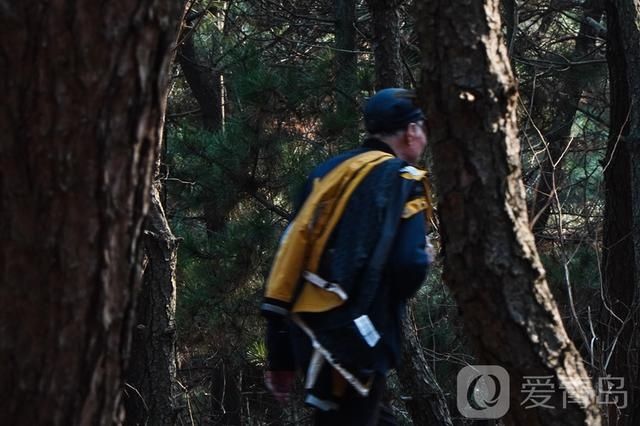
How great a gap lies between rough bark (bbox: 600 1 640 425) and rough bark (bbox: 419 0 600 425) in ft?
7.48

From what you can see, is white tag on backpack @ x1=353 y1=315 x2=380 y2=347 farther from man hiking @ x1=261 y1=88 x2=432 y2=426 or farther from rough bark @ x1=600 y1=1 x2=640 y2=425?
rough bark @ x1=600 y1=1 x2=640 y2=425

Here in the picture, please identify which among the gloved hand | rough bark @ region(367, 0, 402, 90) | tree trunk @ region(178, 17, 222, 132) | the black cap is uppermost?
tree trunk @ region(178, 17, 222, 132)

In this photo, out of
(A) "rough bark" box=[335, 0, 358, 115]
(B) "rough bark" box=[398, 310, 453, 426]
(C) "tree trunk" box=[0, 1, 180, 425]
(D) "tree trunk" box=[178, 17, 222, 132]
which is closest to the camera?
(C) "tree trunk" box=[0, 1, 180, 425]

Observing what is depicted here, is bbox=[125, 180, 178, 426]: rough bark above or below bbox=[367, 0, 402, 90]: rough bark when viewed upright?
below

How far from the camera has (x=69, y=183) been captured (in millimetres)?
1885

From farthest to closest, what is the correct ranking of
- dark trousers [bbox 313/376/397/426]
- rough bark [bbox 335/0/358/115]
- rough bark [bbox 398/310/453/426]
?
rough bark [bbox 335/0/358/115]
rough bark [bbox 398/310/453/426]
dark trousers [bbox 313/376/397/426]

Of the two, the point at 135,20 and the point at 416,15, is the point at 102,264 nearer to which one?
the point at 135,20

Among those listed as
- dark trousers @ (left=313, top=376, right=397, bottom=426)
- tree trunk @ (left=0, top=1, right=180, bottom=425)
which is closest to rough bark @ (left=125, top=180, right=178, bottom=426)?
dark trousers @ (left=313, top=376, right=397, bottom=426)

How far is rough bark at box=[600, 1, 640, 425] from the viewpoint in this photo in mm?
5281

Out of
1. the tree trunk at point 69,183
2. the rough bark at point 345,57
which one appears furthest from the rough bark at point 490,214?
the rough bark at point 345,57

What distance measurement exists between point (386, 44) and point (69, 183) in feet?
12.1

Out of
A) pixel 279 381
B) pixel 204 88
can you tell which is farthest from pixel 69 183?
pixel 204 88

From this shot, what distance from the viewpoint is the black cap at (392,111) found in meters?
3.24

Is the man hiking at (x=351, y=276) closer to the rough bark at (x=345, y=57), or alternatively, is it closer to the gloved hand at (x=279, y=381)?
the gloved hand at (x=279, y=381)
